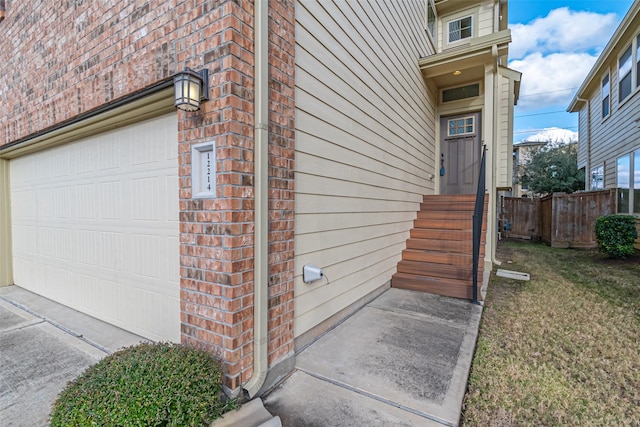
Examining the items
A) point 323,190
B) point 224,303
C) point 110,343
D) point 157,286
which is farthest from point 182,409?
point 323,190

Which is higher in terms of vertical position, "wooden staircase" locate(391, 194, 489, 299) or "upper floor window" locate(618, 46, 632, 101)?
"upper floor window" locate(618, 46, 632, 101)

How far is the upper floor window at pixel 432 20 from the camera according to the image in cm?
676

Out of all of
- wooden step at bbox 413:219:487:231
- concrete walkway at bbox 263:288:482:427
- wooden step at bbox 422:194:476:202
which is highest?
wooden step at bbox 422:194:476:202

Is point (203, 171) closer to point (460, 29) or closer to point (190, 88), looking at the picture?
point (190, 88)

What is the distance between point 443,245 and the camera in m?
5.07

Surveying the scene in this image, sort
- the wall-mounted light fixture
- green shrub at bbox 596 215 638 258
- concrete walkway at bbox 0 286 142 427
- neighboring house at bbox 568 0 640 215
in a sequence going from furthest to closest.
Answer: neighboring house at bbox 568 0 640 215
green shrub at bbox 596 215 638 258
concrete walkway at bbox 0 286 142 427
the wall-mounted light fixture

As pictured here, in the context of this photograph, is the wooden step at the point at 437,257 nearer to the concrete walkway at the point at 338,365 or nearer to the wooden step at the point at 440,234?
the wooden step at the point at 440,234

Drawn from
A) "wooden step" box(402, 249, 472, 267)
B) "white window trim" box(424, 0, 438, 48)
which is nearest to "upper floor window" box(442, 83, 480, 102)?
"white window trim" box(424, 0, 438, 48)

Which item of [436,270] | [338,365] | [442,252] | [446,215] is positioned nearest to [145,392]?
[338,365]

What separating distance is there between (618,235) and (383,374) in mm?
7085

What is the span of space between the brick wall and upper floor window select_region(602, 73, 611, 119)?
37.7ft

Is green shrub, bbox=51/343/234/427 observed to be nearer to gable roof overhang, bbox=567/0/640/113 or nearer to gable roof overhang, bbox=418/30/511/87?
gable roof overhang, bbox=418/30/511/87

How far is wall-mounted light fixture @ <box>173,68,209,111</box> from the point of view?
1.86 meters

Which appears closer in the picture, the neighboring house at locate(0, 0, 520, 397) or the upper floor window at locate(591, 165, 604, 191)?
the neighboring house at locate(0, 0, 520, 397)
